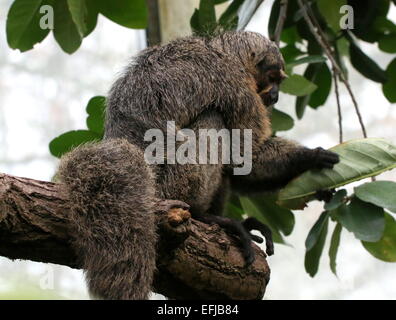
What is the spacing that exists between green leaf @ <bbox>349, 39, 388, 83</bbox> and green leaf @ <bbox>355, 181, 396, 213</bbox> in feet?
5.31

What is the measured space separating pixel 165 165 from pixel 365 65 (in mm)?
2221

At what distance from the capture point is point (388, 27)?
4922mm

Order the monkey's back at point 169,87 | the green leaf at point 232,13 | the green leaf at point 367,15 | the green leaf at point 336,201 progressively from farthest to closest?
the green leaf at point 232,13 → the green leaf at point 367,15 → the monkey's back at point 169,87 → the green leaf at point 336,201

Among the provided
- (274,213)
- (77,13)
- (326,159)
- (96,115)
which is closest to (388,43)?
(274,213)

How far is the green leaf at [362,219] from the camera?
3312mm

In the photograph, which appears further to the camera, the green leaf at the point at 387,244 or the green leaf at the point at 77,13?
the green leaf at the point at 77,13

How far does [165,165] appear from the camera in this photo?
3.38m

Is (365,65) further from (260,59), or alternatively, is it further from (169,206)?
(169,206)

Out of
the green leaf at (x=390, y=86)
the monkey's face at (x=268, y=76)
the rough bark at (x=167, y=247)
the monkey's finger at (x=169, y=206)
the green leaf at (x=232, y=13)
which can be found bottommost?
the rough bark at (x=167, y=247)

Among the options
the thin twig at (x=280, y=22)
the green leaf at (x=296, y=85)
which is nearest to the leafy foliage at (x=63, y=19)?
the thin twig at (x=280, y=22)

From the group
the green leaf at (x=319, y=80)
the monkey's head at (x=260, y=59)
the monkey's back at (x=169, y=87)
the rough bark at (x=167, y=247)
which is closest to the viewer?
the rough bark at (x=167, y=247)

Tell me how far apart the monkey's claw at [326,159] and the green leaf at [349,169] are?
2cm

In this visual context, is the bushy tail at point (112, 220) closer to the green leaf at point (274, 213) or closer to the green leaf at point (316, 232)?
the green leaf at point (316, 232)

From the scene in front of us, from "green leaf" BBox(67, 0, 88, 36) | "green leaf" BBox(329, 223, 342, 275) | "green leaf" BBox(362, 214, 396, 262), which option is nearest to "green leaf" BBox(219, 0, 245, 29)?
"green leaf" BBox(67, 0, 88, 36)
